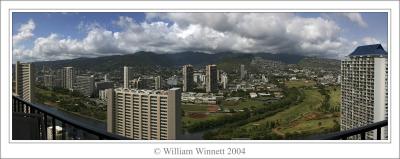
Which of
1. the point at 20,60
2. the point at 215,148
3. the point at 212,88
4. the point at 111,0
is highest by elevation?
the point at 111,0

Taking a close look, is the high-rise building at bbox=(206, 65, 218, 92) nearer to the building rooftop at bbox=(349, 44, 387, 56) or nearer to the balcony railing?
the balcony railing

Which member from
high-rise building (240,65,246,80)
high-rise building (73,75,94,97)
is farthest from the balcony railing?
high-rise building (240,65,246,80)

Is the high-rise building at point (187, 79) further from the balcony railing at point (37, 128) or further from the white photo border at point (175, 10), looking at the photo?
the balcony railing at point (37, 128)

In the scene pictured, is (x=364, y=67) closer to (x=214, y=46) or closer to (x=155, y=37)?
(x=214, y=46)

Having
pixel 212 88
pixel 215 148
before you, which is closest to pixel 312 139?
pixel 215 148

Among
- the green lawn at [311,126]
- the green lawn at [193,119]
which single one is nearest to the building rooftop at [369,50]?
the green lawn at [311,126]
